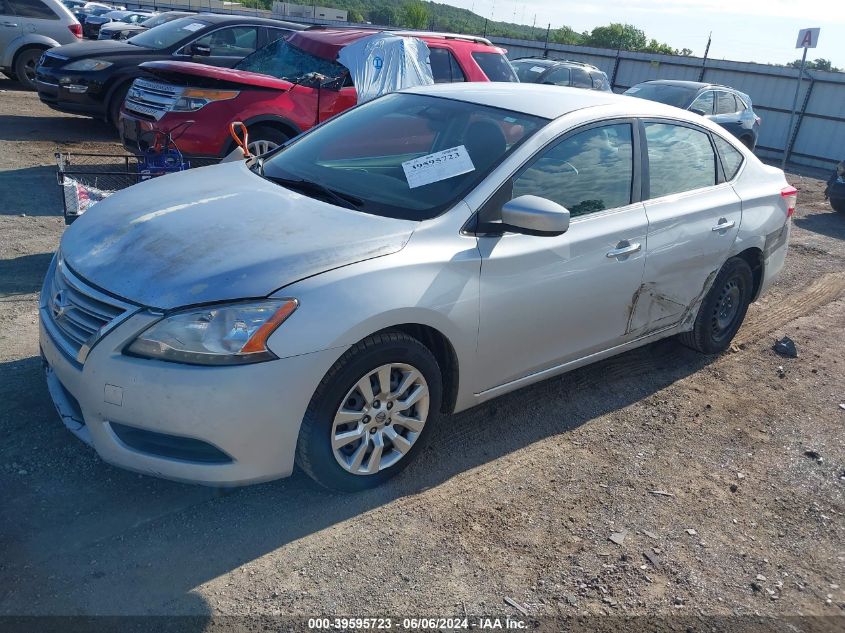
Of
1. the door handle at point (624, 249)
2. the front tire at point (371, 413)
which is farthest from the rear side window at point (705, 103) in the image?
the front tire at point (371, 413)

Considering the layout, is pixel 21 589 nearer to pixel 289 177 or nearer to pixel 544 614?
pixel 544 614

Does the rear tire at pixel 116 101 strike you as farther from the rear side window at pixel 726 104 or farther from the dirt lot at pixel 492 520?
the rear side window at pixel 726 104

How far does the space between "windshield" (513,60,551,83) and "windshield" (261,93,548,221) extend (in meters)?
11.2

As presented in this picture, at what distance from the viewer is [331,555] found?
302 centimetres

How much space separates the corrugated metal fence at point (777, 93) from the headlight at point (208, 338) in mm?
17647

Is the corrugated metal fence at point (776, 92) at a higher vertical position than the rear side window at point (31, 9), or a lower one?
lower

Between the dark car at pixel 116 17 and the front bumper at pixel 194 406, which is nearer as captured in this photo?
the front bumper at pixel 194 406

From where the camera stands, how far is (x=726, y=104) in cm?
1462

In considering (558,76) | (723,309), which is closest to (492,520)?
(723,309)

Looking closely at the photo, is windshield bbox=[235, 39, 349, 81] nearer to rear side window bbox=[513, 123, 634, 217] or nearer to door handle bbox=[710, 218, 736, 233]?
rear side window bbox=[513, 123, 634, 217]

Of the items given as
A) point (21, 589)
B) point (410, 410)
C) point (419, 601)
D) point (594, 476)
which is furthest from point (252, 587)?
point (594, 476)

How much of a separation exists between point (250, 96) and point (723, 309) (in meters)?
5.10

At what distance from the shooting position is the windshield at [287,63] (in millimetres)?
8438

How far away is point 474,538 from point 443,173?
A: 175 centimetres
